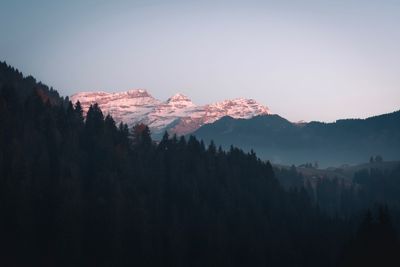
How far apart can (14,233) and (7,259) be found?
690 cm

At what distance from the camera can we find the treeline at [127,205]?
102 m

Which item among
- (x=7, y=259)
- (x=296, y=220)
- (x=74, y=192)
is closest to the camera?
(x=7, y=259)

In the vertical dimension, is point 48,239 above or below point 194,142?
below

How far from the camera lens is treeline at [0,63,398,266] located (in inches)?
4028

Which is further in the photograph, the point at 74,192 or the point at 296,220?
A: the point at 296,220

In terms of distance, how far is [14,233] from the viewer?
100 meters

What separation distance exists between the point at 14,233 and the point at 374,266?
231 feet

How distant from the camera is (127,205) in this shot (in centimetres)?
11762

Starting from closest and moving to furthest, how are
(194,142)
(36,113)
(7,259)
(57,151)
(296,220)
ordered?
(7,259) → (57,151) → (36,113) → (296,220) → (194,142)

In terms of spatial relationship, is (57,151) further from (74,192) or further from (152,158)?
(152,158)

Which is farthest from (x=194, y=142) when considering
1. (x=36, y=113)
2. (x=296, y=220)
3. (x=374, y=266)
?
(x=374, y=266)

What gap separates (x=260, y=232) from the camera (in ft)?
440

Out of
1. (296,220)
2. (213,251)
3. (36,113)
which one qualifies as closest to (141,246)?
(213,251)

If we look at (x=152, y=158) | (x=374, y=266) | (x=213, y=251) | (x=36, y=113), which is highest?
(x=36, y=113)
